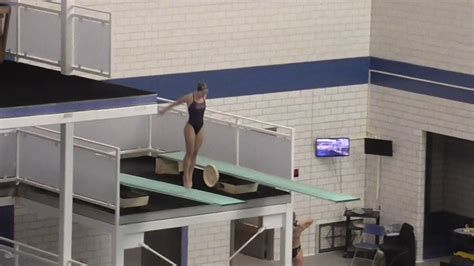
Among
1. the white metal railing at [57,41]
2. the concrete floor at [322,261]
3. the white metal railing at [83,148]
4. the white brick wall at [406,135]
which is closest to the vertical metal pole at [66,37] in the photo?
the white metal railing at [57,41]

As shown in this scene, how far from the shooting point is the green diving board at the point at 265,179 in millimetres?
23797

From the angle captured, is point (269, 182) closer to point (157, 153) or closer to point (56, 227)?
point (157, 153)

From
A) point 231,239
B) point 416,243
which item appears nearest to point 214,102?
point 231,239

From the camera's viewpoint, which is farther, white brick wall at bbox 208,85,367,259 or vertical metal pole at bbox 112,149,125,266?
white brick wall at bbox 208,85,367,259

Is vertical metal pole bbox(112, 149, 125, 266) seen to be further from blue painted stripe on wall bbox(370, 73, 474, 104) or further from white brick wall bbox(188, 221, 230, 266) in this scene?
blue painted stripe on wall bbox(370, 73, 474, 104)

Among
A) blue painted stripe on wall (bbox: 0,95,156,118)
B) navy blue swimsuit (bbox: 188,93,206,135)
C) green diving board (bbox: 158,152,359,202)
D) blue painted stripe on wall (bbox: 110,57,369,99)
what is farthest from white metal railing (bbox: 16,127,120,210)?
blue painted stripe on wall (bbox: 110,57,369,99)

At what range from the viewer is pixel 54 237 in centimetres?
2723

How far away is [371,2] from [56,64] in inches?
361

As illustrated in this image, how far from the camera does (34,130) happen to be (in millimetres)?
24281

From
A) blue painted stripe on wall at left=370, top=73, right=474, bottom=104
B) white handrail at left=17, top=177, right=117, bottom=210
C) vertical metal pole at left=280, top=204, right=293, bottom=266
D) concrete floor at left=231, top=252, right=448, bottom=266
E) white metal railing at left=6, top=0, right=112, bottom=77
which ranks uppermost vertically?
white metal railing at left=6, top=0, right=112, bottom=77

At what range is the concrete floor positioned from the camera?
99.1ft

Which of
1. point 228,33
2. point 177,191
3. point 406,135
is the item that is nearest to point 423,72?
point 406,135

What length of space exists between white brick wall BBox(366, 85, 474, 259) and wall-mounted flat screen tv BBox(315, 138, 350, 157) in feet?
2.28

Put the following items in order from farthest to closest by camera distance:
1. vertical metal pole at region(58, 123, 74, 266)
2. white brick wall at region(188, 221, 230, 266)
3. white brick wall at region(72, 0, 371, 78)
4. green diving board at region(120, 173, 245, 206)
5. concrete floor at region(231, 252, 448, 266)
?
concrete floor at region(231, 252, 448, 266)
white brick wall at region(188, 221, 230, 266)
white brick wall at region(72, 0, 371, 78)
green diving board at region(120, 173, 245, 206)
vertical metal pole at region(58, 123, 74, 266)
